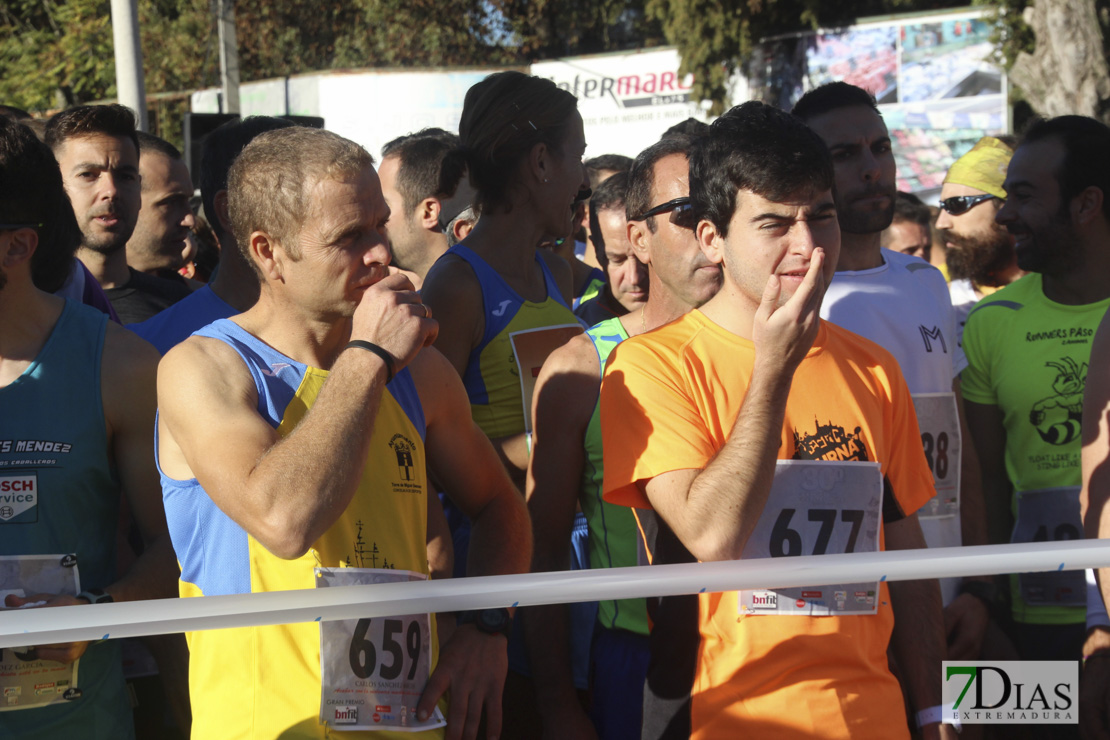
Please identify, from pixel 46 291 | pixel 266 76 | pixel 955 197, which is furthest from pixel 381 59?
pixel 46 291

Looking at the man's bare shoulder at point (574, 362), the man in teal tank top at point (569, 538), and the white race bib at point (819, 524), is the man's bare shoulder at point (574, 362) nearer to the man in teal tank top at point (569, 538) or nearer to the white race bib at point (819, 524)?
the man in teal tank top at point (569, 538)

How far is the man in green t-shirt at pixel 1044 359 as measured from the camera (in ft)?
11.8

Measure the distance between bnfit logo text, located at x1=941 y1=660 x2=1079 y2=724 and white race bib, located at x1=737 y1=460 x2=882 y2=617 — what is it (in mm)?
497

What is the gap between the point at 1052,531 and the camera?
3.62 meters

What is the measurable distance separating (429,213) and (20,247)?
2787mm

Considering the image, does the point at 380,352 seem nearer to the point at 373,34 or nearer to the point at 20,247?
the point at 20,247

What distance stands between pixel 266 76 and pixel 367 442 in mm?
31587

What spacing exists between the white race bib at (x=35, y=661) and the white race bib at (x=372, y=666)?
68 centimetres

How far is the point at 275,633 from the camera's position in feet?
6.61

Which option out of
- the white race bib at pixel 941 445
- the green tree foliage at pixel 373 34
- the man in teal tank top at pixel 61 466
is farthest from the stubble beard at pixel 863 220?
the green tree foliage at pixel 373 34

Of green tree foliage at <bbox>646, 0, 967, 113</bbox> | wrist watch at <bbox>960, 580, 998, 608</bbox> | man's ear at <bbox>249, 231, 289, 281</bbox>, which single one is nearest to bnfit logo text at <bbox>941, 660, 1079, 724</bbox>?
wrist watch at <bbox>960, 580, 998, 608</bbox>

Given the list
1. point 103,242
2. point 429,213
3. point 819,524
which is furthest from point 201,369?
point 429,213

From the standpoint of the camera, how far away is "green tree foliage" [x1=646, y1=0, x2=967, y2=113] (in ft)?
72.3

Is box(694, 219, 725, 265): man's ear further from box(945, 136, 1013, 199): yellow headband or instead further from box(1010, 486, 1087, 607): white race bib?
box(945, 136, 1013, 199): yellow headband
